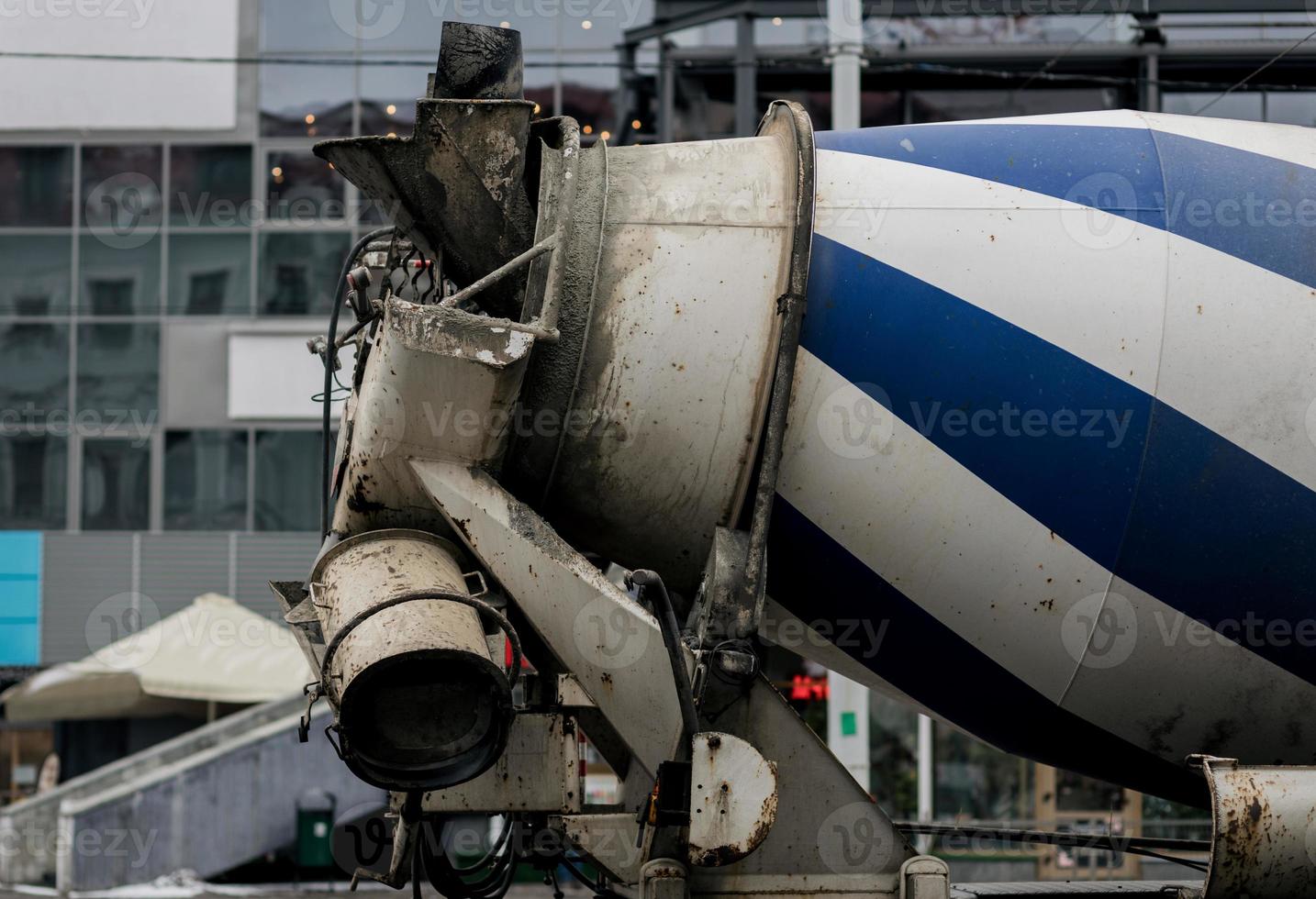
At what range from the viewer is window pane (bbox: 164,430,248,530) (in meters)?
18.4

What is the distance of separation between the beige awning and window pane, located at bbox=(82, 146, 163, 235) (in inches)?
195

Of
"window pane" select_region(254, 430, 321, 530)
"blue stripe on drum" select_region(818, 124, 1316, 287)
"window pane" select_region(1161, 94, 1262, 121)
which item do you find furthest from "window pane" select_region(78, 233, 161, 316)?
"blue stripe on drum" select_region(818, 124, 1316, 287)

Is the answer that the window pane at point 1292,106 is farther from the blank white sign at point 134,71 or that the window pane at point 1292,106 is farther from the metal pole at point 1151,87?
the blank white sign at point 134,71

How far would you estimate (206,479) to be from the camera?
60.3 ft

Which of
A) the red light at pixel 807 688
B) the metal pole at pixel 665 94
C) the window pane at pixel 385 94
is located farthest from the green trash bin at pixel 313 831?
the window pane at pixel 385 94

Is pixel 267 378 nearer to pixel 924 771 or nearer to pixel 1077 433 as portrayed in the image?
pixel 924 771

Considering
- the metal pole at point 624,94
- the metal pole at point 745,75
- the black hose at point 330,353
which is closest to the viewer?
the black hose at point 330,353

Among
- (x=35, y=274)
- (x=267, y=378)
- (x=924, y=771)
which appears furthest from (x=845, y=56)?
(x=35, y=274)

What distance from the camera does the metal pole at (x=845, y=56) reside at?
1099 cm

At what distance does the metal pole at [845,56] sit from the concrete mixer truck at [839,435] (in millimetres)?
6858

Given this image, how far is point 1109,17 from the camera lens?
15.8 m

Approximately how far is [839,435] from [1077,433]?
61 cm

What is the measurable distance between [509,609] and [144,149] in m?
15.9

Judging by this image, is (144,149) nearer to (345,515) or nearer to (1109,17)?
(1109,17)
